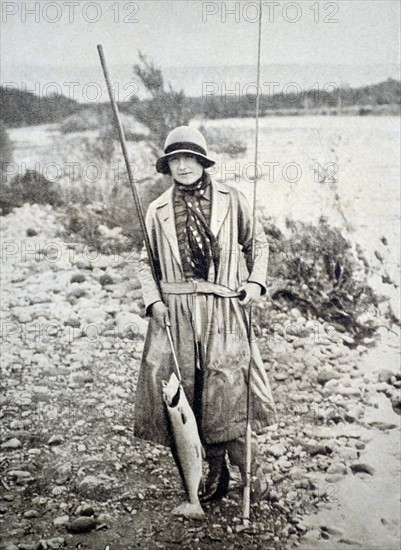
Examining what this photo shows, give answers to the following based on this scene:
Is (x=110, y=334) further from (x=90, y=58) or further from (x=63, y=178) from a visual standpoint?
(x=90, y=58)

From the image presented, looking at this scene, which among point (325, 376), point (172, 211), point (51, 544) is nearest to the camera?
point (51, 544)

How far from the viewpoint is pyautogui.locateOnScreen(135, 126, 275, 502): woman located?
2.87 metres

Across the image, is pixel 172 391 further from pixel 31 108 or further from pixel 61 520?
pixel 31 108

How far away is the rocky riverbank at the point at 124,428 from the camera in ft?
9.30

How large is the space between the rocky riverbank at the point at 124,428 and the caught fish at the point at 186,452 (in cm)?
5

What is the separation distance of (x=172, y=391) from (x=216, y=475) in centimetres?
42

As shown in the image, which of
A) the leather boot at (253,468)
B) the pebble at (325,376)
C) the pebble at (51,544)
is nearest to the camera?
the pebble at (51,544)

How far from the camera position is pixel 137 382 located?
2924 millimetres

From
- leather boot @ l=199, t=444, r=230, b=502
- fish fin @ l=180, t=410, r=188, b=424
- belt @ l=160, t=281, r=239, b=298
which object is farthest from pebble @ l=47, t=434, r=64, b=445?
belt @ l=160, t=281, r=239, b=298

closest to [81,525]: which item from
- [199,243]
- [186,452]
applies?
[186,452]

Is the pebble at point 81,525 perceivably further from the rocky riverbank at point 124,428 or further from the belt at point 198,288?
the belt at point 198,288

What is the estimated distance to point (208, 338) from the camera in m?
2.88

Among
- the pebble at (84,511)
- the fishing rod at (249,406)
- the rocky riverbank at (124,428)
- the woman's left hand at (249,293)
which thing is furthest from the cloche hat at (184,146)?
the pebble at (84,511)

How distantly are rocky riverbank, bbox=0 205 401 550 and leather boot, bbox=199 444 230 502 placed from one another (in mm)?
61
